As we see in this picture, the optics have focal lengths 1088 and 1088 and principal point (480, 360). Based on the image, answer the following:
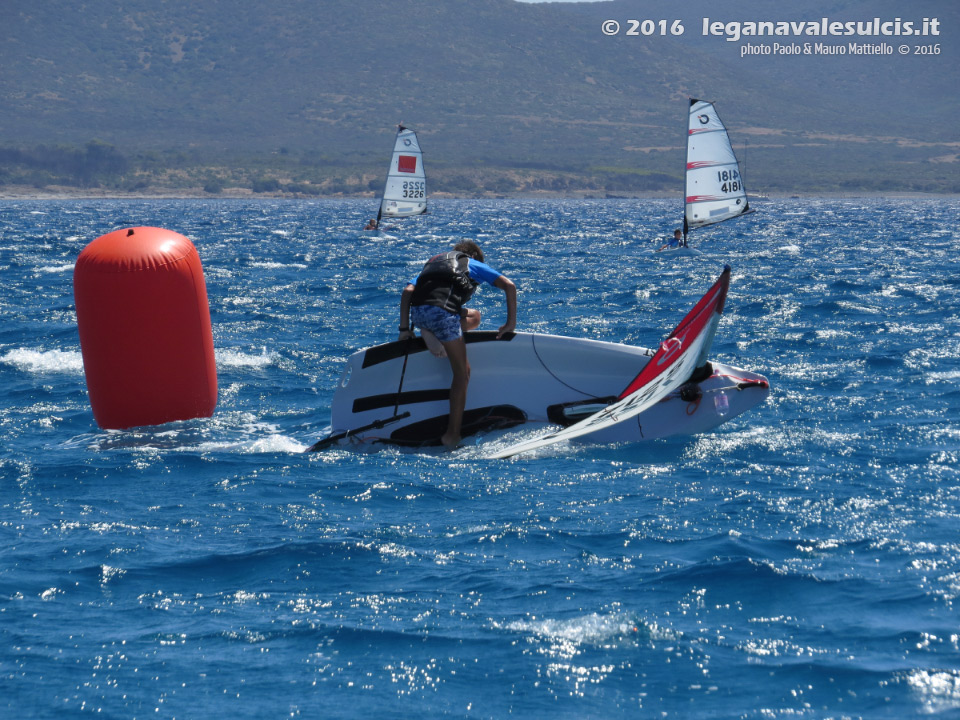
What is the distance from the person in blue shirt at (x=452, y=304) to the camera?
8.22 m

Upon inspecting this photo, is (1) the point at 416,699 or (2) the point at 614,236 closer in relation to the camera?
(1) the point at 416,699

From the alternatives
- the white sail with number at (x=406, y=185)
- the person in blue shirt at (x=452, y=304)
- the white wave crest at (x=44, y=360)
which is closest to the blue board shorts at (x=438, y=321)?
the person in blue shirt at (x=452, y=304)

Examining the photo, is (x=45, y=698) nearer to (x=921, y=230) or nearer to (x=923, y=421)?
(x=923, y=421)

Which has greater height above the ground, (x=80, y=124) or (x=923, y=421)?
(x=80, y=124)

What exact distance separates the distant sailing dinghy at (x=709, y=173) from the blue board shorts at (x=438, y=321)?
2145 cm

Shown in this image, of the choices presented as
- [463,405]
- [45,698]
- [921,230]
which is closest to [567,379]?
[463,405]

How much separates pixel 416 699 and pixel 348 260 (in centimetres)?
2693

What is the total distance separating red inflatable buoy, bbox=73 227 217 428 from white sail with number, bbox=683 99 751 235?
71.3 ft

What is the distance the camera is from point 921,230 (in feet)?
158

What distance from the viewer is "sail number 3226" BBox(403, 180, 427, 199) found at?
140 feet

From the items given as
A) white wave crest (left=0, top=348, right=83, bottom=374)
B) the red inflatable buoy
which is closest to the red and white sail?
the red inflatable buoy

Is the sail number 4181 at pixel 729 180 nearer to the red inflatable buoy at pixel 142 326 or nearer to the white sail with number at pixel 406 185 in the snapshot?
the white sail with number at pixel 406 185

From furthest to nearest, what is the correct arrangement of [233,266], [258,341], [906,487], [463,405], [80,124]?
[80,124]
[233,266]
[258,341]
[463,405]
[906,487]

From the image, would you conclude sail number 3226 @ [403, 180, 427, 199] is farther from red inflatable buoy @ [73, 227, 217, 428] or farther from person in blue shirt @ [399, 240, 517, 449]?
person in blue shirt @ [399, 240, 517, 449]
